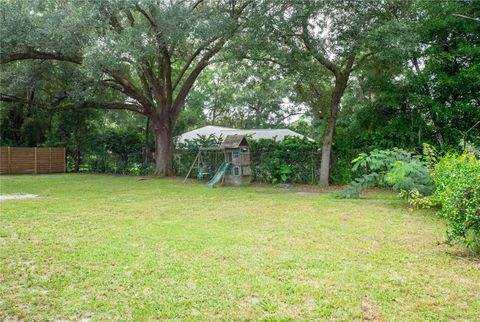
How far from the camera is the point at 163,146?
14.8m

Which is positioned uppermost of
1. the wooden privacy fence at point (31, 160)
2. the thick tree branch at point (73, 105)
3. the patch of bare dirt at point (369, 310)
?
the thick tree branch at point (73, 105)

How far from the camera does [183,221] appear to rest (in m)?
5.71

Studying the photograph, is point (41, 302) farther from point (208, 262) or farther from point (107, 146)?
point (107, 146)

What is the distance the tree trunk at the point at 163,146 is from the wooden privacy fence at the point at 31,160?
19.8 feet

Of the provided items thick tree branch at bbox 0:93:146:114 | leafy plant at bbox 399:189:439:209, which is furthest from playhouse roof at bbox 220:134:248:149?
leafy plant at bbox 399:189:439:209

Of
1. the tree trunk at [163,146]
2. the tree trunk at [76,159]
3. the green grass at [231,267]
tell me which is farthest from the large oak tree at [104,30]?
the tree trunk at [76,159]

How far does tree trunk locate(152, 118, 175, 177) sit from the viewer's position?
14.8 meters

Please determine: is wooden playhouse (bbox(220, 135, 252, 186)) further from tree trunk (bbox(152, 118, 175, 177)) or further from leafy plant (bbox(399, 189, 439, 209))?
leafy plant (bbox(399, 189, 439, 209))

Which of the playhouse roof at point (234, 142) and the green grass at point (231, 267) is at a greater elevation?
the playhouse roof at point (234, 142)

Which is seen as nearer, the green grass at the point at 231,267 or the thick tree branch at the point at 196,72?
the green grass at the point at 231,267

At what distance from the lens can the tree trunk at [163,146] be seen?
14.8 metres

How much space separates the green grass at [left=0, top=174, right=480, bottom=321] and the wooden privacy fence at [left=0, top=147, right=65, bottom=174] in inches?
447

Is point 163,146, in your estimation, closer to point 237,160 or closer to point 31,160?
point 237,160

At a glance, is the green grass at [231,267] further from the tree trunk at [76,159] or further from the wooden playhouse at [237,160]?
the tree trunk at [76,159]
